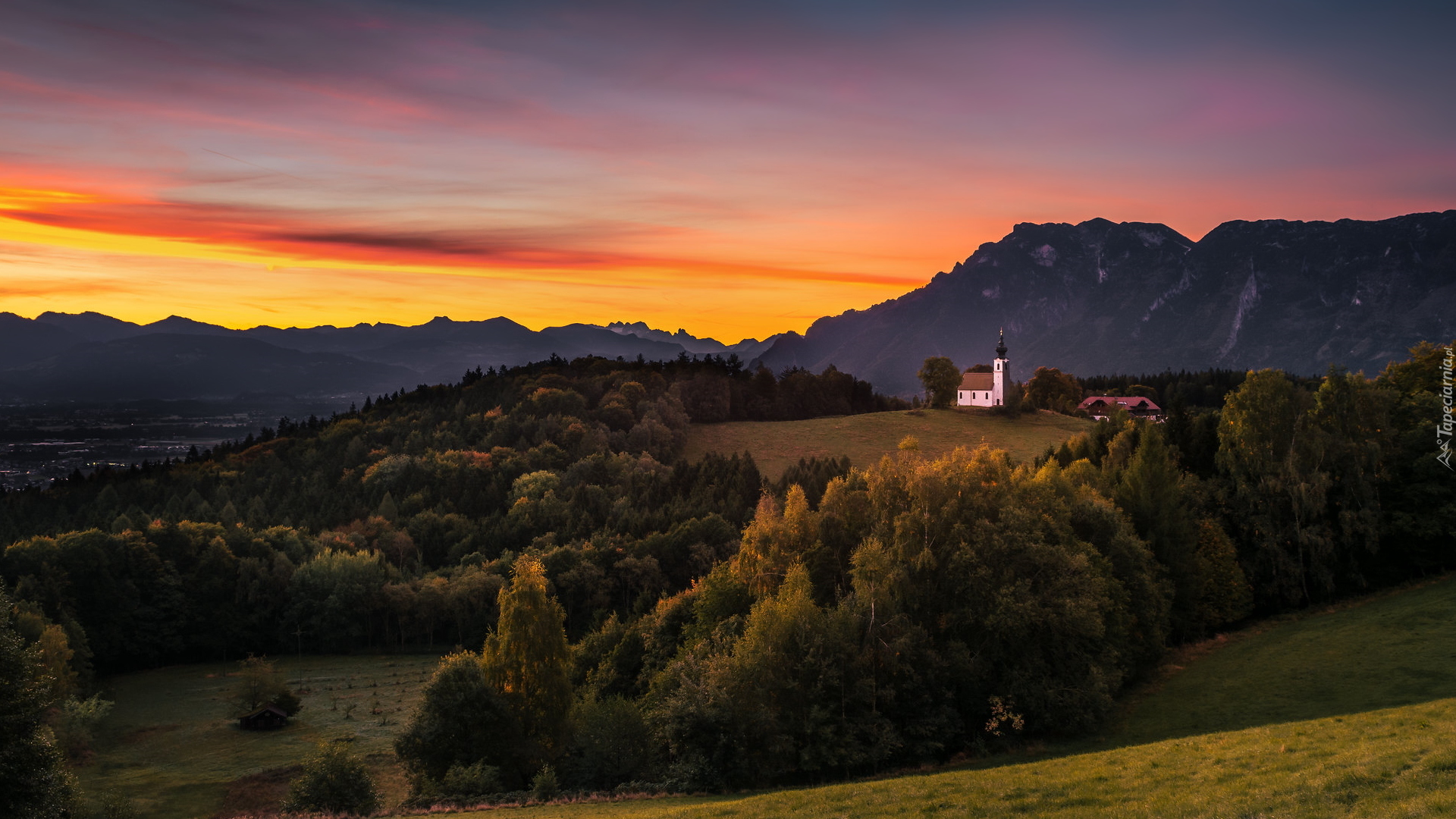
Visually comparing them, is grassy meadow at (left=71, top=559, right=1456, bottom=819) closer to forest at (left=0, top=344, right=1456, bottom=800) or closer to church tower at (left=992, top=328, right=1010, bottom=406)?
forest at (left=0, top=344, right=1456, bottom=800)

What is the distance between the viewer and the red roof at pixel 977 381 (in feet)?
488

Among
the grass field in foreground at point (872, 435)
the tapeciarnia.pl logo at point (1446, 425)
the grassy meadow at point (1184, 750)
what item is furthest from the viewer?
the grass field in foreground at point (872, 435)

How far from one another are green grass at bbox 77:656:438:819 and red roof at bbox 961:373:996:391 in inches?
3941

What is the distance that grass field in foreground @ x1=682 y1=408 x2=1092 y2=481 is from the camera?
12331cm

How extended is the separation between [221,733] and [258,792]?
17.6 meters

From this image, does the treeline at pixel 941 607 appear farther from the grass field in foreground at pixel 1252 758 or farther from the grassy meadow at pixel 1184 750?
the grass field in foreground at pixel 1252 758

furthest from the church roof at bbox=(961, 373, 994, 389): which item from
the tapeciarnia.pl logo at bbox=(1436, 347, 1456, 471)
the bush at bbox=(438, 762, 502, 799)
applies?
the bush at bbox=(438, 762, 502, 799)

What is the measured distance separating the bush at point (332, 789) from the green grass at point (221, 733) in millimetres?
10740

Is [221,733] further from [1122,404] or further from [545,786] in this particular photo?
[1122,404]

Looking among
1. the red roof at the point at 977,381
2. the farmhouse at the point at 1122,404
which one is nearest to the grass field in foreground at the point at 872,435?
the red roof at the point at 977,381

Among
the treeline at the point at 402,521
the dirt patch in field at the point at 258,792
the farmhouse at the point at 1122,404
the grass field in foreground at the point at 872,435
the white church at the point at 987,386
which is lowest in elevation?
the dirt patch in field at the point at 258,792

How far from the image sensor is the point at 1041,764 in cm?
2495

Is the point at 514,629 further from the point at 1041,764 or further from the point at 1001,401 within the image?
the point at 1001,401

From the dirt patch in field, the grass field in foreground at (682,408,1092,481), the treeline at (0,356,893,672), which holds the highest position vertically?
the grass field in foreground at (682,408,1092,481)
